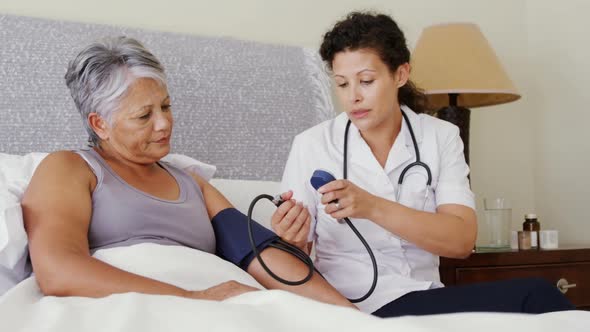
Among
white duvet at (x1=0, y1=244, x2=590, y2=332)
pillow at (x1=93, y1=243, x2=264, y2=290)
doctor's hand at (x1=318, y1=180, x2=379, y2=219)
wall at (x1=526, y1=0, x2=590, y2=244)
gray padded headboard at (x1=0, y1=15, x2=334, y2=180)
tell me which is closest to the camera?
white duvet at (x1=0, y1=244, x2=590, y2=332)

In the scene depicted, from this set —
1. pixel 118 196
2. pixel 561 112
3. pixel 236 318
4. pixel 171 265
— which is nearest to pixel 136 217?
pixel 118 196

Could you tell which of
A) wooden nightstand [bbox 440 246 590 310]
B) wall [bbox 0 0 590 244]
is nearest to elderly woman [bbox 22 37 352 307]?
wall [bbox 0 0 590 244]

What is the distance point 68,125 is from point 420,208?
33.9 inches

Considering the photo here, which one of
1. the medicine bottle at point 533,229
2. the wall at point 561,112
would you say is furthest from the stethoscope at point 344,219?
the wall at point 561,112

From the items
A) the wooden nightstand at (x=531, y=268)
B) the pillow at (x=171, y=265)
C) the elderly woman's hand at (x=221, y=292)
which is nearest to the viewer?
the elderly woman's hand at (x=221, y=292)

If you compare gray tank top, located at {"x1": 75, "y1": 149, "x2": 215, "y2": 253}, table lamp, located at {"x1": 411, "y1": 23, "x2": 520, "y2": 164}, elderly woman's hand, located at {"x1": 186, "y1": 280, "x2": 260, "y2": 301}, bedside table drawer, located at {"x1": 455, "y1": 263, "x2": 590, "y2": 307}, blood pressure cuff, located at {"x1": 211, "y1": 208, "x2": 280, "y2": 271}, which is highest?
table lamp, located at {"x1": 411, "y1": 23, "x2": 520, "y2": 164}

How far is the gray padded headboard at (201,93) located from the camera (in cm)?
182

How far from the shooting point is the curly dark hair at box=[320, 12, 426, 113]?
1.64m

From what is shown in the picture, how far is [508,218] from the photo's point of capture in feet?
7.94

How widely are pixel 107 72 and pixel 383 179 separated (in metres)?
0.62

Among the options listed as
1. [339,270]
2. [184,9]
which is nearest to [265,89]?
[184,9]

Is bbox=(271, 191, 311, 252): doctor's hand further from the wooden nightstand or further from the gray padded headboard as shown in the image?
the wooden nightstand

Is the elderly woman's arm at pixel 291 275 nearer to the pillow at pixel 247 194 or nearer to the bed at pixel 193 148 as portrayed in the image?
the bed at pixel 193 148

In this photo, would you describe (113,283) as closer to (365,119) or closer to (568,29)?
(365,119)
